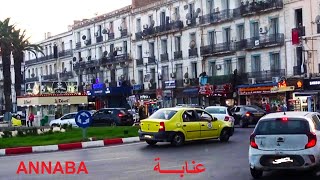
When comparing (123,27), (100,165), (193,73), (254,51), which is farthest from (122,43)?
(100,165)

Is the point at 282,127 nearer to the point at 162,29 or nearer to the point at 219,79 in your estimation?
the point at 219,79

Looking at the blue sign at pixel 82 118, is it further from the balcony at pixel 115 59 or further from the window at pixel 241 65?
the balcony at pixel 115 59

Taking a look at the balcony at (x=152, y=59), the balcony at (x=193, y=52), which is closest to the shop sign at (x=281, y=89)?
the balcony at (x=193, y=52)

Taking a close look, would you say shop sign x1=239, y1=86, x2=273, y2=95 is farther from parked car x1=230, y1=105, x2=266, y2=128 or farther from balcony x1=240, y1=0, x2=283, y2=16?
parked car x1=230, y1=105, x2=266, y2=128

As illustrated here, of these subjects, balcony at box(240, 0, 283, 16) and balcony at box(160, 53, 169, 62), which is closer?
balcony at box(240, 0, 283, 16)

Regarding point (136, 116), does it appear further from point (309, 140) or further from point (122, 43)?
point (309, 140)

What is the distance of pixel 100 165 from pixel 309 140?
6.29 metres

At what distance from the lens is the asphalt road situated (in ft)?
43.6

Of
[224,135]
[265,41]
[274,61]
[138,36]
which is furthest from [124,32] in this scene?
[224,135]

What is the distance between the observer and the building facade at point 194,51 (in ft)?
158

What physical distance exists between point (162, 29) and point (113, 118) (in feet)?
76.4

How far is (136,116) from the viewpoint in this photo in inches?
1817

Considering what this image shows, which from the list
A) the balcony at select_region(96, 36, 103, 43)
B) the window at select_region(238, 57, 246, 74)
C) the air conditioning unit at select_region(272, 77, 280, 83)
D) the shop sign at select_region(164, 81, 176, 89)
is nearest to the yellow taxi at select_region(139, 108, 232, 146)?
the air conditioning unit at select_region(272, 77, 280, 83)

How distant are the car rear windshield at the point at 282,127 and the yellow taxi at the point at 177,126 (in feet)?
29.5
